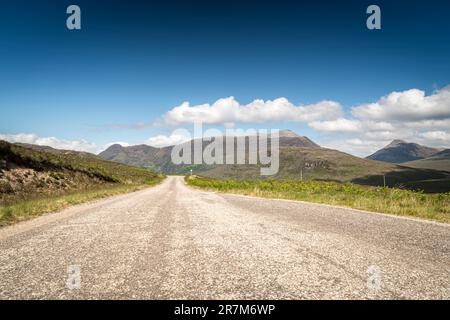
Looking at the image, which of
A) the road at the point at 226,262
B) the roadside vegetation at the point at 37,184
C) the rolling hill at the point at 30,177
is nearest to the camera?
the road at the point at 226,262

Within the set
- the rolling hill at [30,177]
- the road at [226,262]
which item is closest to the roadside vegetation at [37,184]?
the rolling hill at [30,177]

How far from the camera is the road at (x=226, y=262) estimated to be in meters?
4.25

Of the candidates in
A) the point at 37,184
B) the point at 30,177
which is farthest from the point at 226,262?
the point at 30,177

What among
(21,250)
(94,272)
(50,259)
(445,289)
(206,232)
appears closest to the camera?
(445,289)

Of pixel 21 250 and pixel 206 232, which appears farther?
pixel 206 232

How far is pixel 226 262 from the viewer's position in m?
5.59

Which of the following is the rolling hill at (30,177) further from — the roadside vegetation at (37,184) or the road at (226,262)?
the road at (226,262)

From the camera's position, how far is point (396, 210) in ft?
45.7

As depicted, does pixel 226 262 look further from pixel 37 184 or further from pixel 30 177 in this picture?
pixel 30 177

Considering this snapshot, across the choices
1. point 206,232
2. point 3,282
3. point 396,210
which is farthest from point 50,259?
point 396,210

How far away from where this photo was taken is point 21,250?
6754 millimetres
